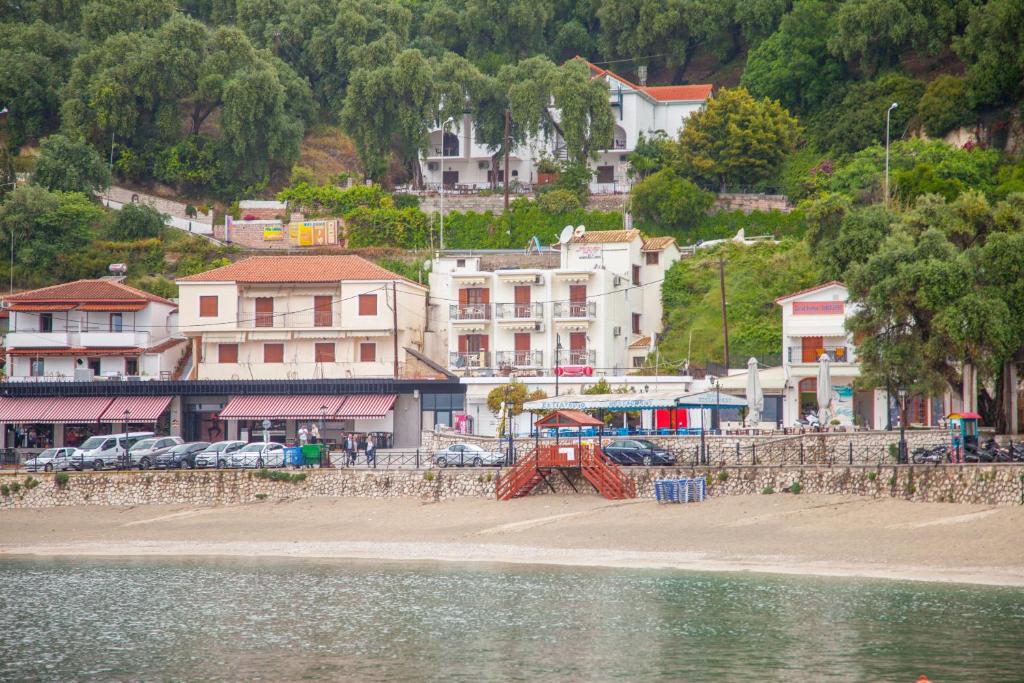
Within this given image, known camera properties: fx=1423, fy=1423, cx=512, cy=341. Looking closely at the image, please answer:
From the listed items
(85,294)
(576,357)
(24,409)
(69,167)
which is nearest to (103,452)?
(24,409)

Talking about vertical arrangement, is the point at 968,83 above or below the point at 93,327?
above

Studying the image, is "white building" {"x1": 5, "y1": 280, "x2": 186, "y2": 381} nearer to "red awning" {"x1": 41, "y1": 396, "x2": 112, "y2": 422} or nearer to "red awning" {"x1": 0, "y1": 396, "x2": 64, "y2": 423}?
"red awning" {"x1": 0, "y1": 396, "x2": 64, "y2": 423}

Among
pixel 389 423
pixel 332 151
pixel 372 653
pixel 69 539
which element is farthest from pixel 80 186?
pixel 372 653

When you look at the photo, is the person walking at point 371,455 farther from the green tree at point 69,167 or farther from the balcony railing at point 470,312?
the green tree at point 69,167

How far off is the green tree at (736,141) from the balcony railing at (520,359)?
872 inches

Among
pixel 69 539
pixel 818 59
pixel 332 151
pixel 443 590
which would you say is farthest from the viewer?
pixel 332 151

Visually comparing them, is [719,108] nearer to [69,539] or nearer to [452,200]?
[452,200]

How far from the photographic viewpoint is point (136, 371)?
73312 mm

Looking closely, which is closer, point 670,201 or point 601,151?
point 670,201

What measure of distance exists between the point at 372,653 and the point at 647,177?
202ft

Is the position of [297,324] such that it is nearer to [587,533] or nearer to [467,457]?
[467,457]

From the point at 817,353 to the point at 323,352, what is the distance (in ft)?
80.4

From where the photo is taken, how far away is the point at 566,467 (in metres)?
50.8

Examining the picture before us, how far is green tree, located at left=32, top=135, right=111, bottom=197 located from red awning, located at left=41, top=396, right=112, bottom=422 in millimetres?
26572
